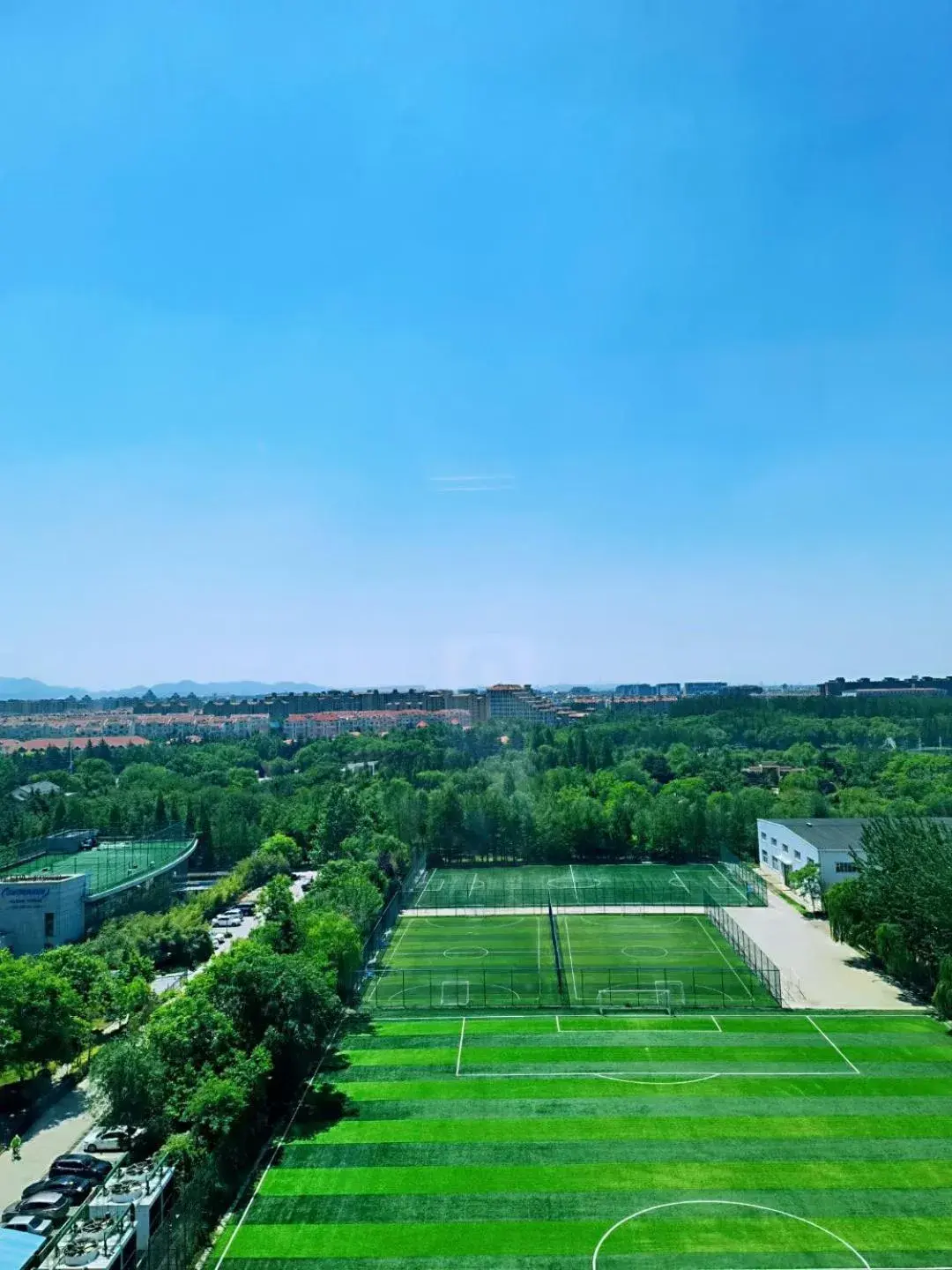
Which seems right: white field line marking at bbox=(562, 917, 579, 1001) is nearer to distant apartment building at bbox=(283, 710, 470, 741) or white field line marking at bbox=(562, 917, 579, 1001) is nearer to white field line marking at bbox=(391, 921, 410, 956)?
white field line marking at bbox=(391, 921, 410, 956)

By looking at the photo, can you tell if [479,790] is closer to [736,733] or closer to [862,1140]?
[862,1140]

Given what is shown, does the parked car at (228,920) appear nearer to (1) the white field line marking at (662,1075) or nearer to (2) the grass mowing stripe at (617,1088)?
(2) the grass mowing stripe at (617,1088)

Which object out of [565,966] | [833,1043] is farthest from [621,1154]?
[565,966]

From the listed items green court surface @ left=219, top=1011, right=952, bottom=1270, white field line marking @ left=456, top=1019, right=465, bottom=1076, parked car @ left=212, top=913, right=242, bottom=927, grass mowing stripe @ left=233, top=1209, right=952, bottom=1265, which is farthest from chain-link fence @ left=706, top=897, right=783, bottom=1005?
parked car @ left=212, top=913, right=242, bottom=927

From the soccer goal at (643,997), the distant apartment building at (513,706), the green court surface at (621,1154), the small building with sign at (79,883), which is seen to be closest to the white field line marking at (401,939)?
the green court surface at (621,1154)

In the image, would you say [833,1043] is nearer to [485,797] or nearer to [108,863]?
[485,797]

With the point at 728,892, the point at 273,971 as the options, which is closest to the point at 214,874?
the point at 728,892
